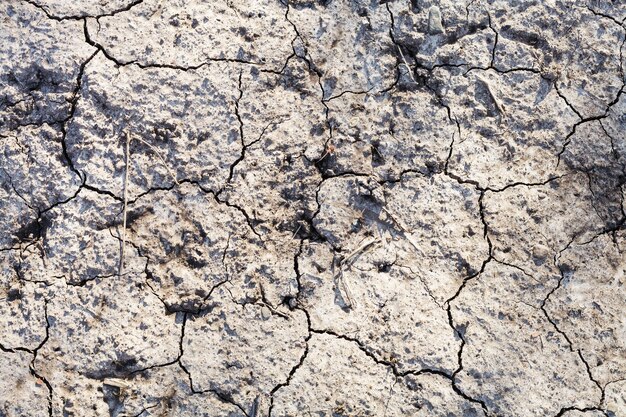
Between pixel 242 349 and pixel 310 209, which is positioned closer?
pixel 242 349

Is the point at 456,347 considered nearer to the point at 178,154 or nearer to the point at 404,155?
the point at 404,155

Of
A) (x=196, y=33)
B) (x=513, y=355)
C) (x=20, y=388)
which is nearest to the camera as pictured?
(x=20, y=388)

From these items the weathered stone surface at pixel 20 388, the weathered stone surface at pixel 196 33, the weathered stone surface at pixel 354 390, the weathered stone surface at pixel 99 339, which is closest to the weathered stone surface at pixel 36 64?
Answer: the weathered stone surface at pixel 196 33

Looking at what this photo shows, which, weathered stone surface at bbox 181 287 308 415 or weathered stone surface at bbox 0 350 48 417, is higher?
weathered stone surface at bbox 181 287 308 415

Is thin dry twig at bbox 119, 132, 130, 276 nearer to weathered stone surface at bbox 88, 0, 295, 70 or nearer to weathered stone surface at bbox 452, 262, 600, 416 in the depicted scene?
weathered stone surface at bbox 88, 0, 295, 70

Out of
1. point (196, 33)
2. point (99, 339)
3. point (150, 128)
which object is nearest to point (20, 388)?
point (99, 339)

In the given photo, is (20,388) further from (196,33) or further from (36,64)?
(196,33)

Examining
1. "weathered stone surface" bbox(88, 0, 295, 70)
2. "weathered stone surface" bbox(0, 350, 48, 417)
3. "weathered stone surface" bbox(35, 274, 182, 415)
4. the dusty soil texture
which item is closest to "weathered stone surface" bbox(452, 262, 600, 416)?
the dusty soil texture

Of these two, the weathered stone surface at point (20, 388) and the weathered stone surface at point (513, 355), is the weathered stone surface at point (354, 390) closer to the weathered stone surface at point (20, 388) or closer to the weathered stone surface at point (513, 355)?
the weathered stone surface at point (513, 355)

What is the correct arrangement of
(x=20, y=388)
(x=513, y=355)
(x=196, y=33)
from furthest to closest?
(x=196, y=33) < (x=513, y=355) < (x=20, y=388)
